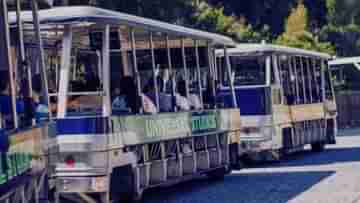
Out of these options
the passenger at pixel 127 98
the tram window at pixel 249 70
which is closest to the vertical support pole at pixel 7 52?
the passenger at pixel 127 98

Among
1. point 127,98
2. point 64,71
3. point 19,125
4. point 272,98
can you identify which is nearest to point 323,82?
point 272,98

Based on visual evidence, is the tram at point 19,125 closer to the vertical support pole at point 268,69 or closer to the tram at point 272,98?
the tram at point 272,98

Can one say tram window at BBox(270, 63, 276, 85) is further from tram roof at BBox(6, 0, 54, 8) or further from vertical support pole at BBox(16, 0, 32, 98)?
vertical support pole at BBox(16, 0, 32, 98)

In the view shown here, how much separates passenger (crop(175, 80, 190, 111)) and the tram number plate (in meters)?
3.82

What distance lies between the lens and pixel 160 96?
54.2ft

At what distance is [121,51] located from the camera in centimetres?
1505

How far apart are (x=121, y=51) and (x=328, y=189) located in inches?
194

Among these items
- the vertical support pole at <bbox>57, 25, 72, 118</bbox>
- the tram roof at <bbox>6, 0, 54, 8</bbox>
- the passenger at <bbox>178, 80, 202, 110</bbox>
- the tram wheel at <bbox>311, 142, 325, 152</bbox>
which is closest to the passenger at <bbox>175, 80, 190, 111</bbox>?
the passenger at <bbox>178, 80, 202, 110</bbox>

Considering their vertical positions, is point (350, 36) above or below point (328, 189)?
above

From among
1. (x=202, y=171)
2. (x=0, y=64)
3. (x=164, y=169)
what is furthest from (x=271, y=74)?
(x=0, y=64)

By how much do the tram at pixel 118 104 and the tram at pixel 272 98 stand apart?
326 cm

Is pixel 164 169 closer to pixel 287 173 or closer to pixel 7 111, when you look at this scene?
pixel 287 173

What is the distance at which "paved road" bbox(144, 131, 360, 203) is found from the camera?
1636cm

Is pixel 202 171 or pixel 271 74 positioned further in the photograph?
pixel 271 74
